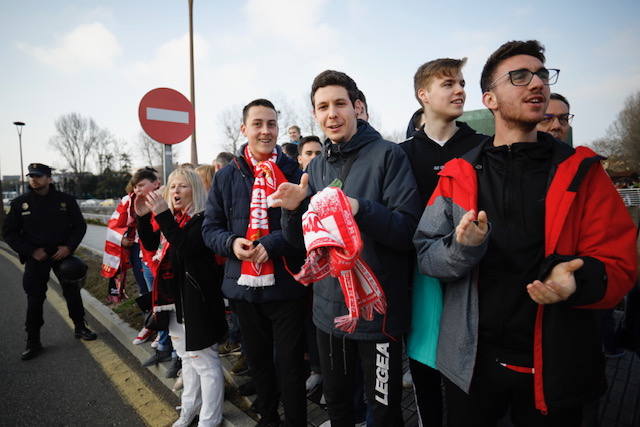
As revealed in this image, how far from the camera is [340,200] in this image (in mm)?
1468

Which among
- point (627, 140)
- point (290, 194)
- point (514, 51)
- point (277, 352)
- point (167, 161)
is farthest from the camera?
point (627, 140)

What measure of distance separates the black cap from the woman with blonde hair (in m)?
2.96

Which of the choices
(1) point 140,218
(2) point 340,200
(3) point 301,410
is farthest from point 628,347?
(1) point 140,218

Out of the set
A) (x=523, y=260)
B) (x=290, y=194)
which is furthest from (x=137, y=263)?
(x=523, y=260)

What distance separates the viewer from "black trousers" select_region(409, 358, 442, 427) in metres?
1.98

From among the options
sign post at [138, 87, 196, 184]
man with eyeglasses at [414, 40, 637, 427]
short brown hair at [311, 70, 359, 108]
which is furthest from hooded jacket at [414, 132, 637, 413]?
sign post at [138, 87, 196, 184]

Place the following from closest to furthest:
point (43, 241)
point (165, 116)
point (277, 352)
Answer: point (277, 352) < point (165, 116) < point (43, 241)

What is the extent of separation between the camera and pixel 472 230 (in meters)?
1.27

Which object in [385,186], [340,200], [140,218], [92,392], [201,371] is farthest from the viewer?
[92,392]

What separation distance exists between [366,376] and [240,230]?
1.30 meters

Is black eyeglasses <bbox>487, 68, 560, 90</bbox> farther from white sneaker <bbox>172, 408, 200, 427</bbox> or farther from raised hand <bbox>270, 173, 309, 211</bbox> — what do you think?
white sneaker <bbox>172, 408, 200, 427</bbox>

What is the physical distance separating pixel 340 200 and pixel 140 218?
215 centimetres

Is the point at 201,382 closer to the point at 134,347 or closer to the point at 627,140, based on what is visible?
the point at 134,347

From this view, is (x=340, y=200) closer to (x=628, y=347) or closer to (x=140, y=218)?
(x=628, y=347)
